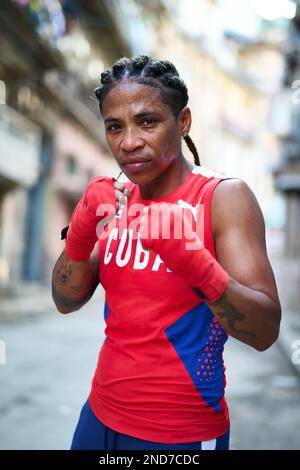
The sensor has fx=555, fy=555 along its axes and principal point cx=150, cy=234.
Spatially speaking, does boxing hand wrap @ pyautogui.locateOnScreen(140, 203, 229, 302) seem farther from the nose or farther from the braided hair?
the braided hair

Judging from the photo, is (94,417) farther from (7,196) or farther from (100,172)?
(100,172)

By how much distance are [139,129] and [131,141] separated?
0.05m

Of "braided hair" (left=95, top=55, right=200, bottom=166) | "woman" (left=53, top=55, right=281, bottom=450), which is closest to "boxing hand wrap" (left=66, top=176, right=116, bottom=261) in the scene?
"woman" (left=53, top=55, right=281, bottom=450)

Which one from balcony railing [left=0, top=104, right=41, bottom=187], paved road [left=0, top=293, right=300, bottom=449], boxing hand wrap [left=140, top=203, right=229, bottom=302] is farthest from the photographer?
balcony railing [left=0, top=104, right=41, bottom=187]

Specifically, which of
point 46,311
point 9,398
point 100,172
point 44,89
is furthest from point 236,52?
point 9,398

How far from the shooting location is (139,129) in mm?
1779

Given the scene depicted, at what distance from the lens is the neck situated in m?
1.90

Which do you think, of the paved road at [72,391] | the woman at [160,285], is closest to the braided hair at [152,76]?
the woman at [160,285]

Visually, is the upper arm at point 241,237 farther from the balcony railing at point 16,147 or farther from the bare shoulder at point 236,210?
the balcony railing at point 16,147

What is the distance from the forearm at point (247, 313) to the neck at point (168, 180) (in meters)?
0.51

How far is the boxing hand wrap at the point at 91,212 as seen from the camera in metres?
1.76

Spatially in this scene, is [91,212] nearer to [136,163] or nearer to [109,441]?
[136,163]

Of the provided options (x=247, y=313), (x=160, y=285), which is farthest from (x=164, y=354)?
(x=247, y=313)
